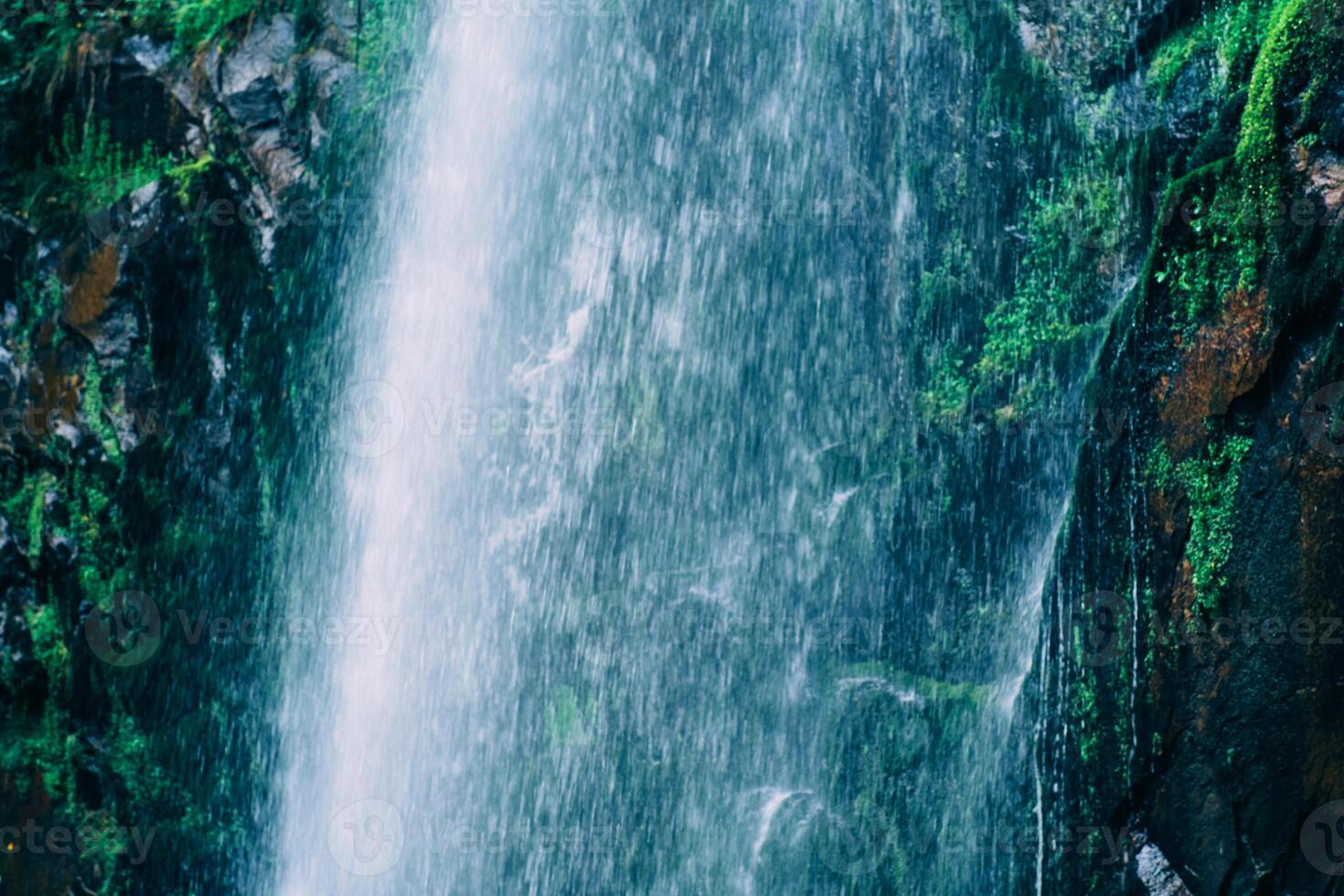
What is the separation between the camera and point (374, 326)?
8.72m

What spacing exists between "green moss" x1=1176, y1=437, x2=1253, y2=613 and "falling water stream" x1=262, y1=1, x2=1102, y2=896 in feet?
5.36

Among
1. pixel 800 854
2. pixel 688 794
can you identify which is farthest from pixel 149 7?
pixel 800 854

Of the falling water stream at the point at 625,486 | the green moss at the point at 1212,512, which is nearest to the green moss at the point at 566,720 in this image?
the falling water stream at the point at 625,486

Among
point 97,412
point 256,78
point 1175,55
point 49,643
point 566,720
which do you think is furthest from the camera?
point 49,643

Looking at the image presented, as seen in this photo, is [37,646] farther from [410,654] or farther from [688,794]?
[688,794]

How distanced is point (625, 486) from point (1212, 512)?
12.2ft

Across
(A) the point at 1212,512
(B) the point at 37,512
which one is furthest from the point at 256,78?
(A) the point at 1212,512

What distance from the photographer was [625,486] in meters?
8.38

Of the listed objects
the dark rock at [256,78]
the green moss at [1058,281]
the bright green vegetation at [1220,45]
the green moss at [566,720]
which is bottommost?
the green moss at [566,720]

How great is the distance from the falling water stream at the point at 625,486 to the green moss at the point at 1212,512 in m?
1.63

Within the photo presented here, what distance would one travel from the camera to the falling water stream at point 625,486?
8.10m

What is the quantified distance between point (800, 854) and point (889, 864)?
1.84 feet

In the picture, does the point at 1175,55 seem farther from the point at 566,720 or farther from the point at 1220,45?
the point at 566,720

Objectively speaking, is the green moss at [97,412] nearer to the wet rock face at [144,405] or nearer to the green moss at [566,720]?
the wet rock face at [144,405]
